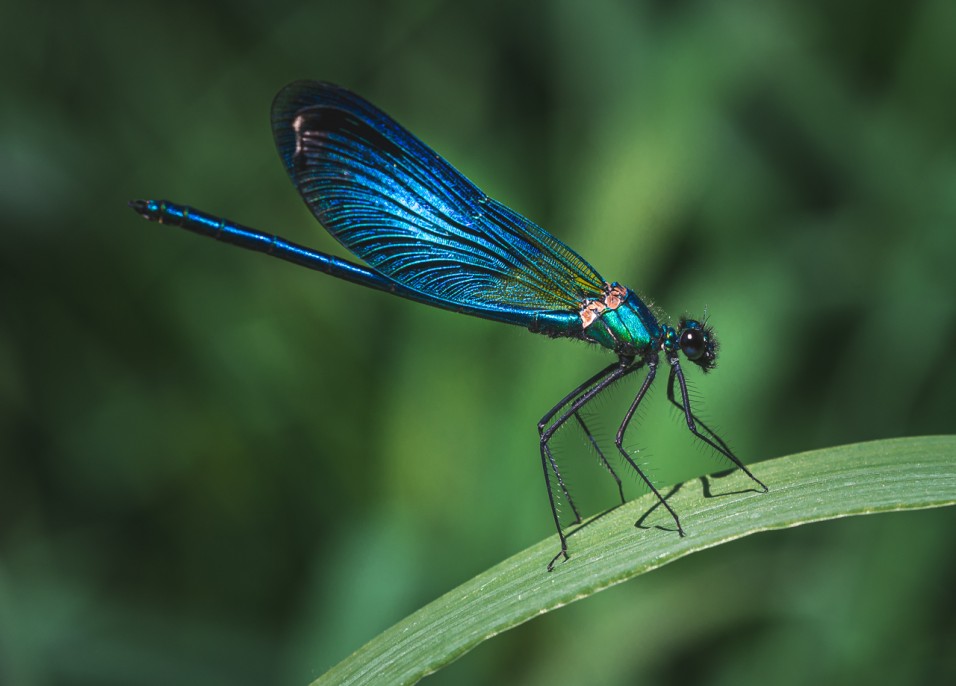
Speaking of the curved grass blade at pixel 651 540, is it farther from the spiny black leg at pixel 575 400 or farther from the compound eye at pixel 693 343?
the compound eye at pixel 693 343

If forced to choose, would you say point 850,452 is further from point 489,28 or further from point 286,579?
point 489,28

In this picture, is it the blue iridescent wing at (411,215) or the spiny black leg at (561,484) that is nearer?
the spiny black leg at (561,484)

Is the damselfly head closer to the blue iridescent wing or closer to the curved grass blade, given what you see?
the blue iridescent wing

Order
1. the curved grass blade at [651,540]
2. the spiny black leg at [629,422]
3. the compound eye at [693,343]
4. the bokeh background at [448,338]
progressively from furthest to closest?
the bokeh background at [448,338] < the compound eye at [693,343] < the spiny black leg at [629,422] < the curved grass blade at [651,540]

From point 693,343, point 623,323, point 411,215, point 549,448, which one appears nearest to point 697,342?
point 693,343

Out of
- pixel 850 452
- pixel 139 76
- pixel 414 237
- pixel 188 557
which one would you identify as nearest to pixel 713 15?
pixel 414 237

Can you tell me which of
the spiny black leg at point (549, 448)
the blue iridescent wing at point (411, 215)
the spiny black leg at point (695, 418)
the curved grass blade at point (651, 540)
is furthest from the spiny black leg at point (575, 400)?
the curved grass blade at point (651, 540)

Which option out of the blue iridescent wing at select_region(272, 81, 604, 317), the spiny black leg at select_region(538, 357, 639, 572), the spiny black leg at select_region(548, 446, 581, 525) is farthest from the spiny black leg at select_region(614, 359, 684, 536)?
the blue iridescent wing at select_region(272, 81, 604, 317)

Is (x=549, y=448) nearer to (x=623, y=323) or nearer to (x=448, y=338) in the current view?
(x=623, y=323)
